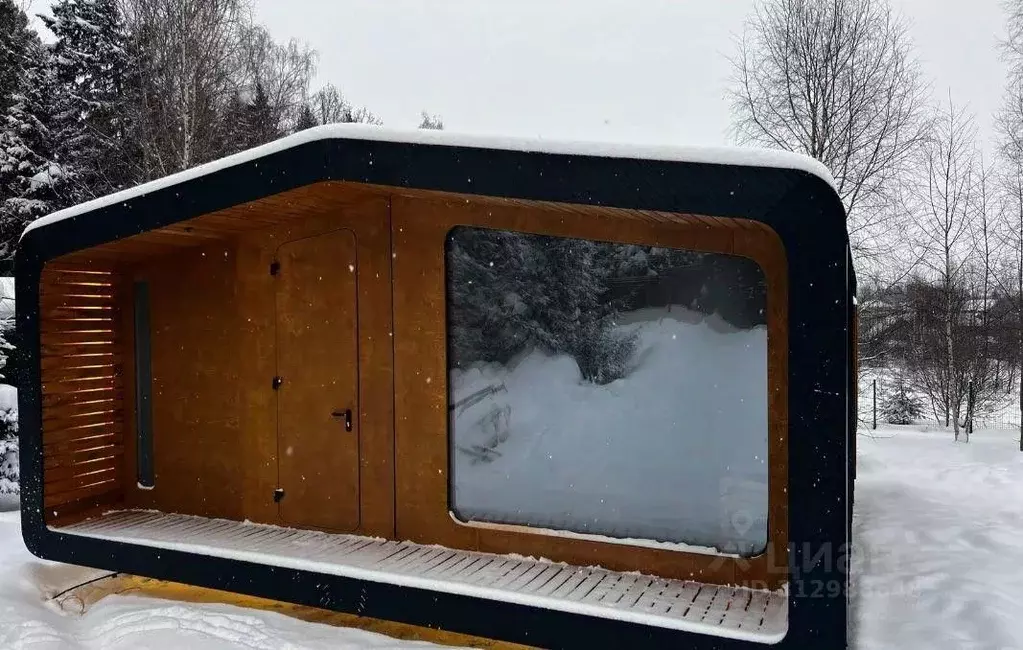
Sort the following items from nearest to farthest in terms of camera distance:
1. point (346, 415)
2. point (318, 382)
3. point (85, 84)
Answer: point (346, 415)
point (318, 382)
point (85, 84)

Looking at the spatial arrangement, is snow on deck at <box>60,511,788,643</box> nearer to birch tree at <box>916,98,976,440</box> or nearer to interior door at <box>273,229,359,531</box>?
interior door at <box>273,229,359,531</box>

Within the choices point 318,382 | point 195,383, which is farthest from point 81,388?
point 318,382

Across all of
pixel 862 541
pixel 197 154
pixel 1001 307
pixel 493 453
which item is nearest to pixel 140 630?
pixel 493 453

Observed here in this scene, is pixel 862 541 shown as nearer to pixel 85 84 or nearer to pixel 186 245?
pixel 186 245

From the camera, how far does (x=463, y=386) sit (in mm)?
4270

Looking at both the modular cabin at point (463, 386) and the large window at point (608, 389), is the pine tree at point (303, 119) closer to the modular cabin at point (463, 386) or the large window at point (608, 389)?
the modular cabin at point (463, 386)

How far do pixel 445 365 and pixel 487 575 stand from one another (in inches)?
46.0

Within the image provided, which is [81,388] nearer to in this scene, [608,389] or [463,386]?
[463,386]

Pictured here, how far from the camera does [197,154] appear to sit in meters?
13.3

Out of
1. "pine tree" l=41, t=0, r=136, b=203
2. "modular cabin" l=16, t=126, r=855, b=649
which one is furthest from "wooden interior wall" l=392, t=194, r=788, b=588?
"pine tree" l=41, t=0, r=136, b=203

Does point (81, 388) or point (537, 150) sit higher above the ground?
point (537, 150)

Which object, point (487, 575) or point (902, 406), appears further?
point (902, 406)

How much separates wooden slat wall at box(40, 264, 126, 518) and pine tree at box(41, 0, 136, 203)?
11372mm

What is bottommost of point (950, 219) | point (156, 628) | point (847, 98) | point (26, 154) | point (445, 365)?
point (156, 628)
